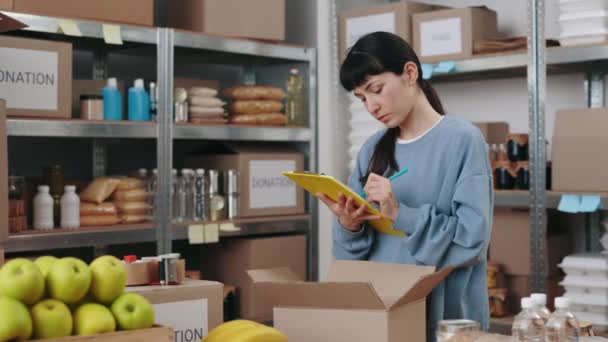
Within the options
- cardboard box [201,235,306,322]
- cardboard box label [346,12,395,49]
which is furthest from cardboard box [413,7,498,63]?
cardboard box [201,235,306,322]

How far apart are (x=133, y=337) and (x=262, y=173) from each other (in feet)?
9.47

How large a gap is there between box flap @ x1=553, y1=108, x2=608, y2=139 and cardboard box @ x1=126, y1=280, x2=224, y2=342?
211 centimetres

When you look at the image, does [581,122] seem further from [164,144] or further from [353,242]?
[164,144]

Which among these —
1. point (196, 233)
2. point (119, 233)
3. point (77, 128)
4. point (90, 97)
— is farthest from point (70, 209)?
point (196, 233)

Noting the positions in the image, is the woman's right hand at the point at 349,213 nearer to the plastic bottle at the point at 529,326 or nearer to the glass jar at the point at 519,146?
the plastic bottle at the point at 529,326

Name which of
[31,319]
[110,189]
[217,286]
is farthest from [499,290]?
[31,319]

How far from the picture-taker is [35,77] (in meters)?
3.47

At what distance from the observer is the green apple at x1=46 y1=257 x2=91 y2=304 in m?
1.43

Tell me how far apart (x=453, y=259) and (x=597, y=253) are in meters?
1.84

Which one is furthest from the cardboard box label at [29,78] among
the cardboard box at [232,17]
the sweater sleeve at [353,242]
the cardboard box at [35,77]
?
the sweater sleeve at [353,242]

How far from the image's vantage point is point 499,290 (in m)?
3.86

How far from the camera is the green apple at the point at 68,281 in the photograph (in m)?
1.43

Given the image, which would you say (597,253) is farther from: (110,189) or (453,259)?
(110,189)

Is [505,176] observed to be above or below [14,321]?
above
